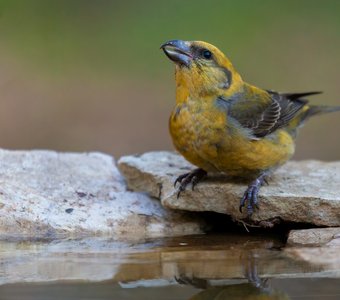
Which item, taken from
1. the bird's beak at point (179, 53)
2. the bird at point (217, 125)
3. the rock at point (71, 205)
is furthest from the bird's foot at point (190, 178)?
the bird's beak at point (179, 53)

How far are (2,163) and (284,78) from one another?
248 inches

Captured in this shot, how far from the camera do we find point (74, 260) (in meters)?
5.04

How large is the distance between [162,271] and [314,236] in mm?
1022

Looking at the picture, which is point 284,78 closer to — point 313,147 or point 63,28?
point 313,147

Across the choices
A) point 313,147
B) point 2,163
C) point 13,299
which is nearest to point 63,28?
point 313,147

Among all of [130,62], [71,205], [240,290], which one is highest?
[130,62]

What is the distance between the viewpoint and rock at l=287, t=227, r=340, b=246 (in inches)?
207

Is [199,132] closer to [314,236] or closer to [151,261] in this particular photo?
[314,236]

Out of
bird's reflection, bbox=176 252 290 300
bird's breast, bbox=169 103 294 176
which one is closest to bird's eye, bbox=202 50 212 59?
bird's breast, bbox=169 103 294 176

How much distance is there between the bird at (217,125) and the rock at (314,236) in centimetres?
39

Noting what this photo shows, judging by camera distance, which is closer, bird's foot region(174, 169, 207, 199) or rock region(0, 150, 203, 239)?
rock region(0, 150, 203, 239)

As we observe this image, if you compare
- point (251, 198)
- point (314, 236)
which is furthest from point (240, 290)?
point (251, 198)

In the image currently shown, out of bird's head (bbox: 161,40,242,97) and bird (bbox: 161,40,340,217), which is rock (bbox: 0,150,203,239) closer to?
bird (bbox: 161,40,340,217)

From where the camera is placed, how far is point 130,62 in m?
12.4
